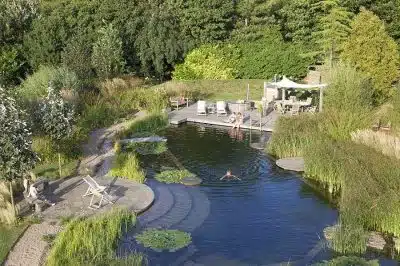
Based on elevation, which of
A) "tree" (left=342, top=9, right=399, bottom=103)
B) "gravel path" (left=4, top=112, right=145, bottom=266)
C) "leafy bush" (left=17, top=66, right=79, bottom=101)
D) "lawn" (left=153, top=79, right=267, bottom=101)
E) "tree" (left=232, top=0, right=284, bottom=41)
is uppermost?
"tree" (left=232, top=0, right=284, bottom=41)

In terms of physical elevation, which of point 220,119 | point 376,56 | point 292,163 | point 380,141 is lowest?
point 292,163

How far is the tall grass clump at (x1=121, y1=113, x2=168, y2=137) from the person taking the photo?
69.9 ft

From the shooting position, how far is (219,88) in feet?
101

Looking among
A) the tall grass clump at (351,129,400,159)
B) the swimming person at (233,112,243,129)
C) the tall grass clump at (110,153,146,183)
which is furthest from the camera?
the swimming person at (233,112,243,129)

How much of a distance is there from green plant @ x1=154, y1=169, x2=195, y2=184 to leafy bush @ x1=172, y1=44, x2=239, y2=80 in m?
16.8

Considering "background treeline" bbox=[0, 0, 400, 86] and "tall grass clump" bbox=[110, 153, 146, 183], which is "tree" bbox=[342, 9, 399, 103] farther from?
"tall grass clump" bbox=[110, 153, 146, 183]

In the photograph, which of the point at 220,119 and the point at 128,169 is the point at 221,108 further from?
the point at 128,169

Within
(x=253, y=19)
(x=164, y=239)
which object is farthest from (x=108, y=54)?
(x=164, y=239)

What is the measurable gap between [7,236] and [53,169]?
4858 mm

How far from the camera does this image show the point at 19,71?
30.5m

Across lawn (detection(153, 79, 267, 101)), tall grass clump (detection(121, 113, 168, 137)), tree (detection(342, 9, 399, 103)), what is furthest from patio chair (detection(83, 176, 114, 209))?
lawn (detection(153, 79, 267, 101))

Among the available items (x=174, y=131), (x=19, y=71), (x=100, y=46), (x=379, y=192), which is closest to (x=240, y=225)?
(x=379, y=192)

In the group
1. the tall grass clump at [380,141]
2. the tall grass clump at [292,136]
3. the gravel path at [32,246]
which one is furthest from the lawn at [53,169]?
the tall grass clump at [380,141]

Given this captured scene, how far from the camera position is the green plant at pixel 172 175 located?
15.9 meters
